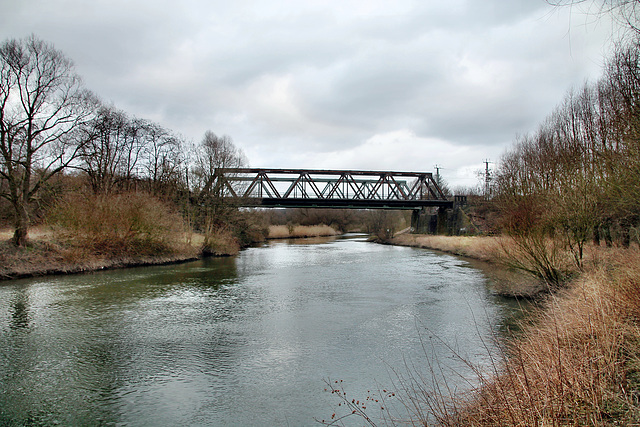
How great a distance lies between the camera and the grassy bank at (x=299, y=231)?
57688 millimetres

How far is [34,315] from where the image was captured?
11.6 meters

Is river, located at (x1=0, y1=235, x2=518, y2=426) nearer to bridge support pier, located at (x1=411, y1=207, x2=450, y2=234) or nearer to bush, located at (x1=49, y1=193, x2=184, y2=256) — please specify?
bush, located at (x1=49, y1=193, x2=184, y2=256)

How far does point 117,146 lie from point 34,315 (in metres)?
24.8

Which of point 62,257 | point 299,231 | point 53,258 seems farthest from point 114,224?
point 299,231

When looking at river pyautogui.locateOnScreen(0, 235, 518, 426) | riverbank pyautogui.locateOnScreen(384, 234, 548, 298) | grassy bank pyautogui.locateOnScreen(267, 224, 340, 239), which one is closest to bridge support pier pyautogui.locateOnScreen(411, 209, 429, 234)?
riverbank pyautogui.locateOnScreen(384, 234, 548, 298)

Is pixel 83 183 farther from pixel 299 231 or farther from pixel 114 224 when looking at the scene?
pixel 299 231

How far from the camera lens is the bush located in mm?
21425

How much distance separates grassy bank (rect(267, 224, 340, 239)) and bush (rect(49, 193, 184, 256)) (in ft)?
101

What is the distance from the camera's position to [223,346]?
8.89 metres

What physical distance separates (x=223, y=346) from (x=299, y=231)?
174 ft

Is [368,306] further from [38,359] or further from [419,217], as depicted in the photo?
[419,217]

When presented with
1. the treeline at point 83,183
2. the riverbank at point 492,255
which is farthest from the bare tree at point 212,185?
the riverbank at point 492,255

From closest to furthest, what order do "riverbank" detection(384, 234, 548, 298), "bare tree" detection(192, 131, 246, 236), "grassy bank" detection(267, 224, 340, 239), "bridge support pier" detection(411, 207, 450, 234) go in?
"riverbank" detection(384, 234, 548, 298), "bare tree" detection(192, 131, 246, 236), "bridge support pier" detection(411, 207, 450, 234), "grassy bank" detection(267, 224, 340, 239)

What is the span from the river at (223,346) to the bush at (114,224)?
183 inches
